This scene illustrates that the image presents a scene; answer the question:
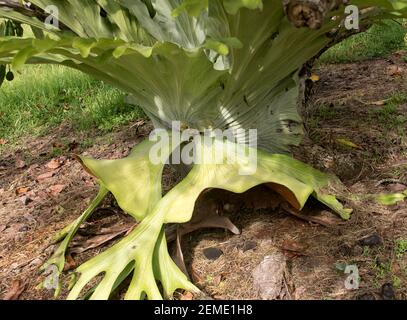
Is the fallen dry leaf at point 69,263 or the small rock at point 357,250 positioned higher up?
the small rock at point 357,250

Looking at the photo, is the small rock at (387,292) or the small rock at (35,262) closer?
the small rock at (387,292)

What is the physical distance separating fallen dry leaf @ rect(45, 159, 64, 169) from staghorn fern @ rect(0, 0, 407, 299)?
89 cm

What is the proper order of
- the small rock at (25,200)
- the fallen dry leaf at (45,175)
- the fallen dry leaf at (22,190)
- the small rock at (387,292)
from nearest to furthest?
the small rock at (387,292) < the small rock at (25,200) < the fallen dry leaf at (22,190) < the fallen dry leaf at (45,175)

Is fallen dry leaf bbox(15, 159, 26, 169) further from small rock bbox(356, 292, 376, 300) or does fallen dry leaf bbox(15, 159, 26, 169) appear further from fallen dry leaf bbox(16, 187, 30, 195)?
small rock bbox(356, 292, 376, 300)

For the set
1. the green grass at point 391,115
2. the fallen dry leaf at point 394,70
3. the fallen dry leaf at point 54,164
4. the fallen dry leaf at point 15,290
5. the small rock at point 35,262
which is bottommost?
the fallen dry leaf at point 15,290

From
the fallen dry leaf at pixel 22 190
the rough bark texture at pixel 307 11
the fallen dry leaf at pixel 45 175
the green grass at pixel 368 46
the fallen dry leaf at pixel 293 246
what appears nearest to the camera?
the rough bark texture at pixel 307 11

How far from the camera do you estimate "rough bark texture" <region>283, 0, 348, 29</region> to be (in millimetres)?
1564

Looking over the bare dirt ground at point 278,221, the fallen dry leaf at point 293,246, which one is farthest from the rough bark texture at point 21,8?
the fallen dry leaf at point 293,246

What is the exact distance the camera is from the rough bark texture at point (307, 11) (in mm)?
1564

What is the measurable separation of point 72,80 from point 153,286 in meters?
2.76

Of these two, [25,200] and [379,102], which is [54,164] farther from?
[379,102]

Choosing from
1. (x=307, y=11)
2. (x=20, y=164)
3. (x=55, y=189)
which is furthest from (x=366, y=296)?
(x=20, y=164)
